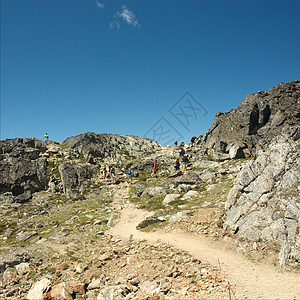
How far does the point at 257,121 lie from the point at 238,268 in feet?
156

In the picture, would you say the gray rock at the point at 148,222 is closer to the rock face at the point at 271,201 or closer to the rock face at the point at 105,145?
the rock face at the point at 271,201

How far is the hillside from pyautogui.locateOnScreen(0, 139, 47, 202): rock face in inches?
13.2

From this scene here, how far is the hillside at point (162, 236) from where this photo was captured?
1159 centimetres

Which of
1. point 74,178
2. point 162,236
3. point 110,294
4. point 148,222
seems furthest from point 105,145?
point 110,294

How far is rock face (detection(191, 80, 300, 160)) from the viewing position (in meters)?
45.9

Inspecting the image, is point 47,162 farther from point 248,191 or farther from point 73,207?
point 248,191

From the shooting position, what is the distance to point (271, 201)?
55.6 feet

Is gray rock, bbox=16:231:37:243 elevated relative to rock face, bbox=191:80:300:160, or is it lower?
lower

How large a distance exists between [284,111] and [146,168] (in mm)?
39114

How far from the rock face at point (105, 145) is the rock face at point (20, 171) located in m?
16.2

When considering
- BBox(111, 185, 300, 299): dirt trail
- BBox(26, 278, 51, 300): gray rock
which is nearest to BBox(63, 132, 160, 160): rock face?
BBox(111, 185, 300, 299): dirt trail

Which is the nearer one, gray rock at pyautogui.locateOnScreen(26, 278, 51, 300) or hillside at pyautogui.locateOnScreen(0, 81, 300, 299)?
gray rock at pyautogui.locateOnScreen(26, 278, 51, 300)

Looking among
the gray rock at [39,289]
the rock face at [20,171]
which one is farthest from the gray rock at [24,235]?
the rock face at [20,171]

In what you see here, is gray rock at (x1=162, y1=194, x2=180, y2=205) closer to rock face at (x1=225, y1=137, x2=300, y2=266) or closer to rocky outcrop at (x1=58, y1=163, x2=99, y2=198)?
rock face at (x1=225, y1=137, x2=300, y2=266)
